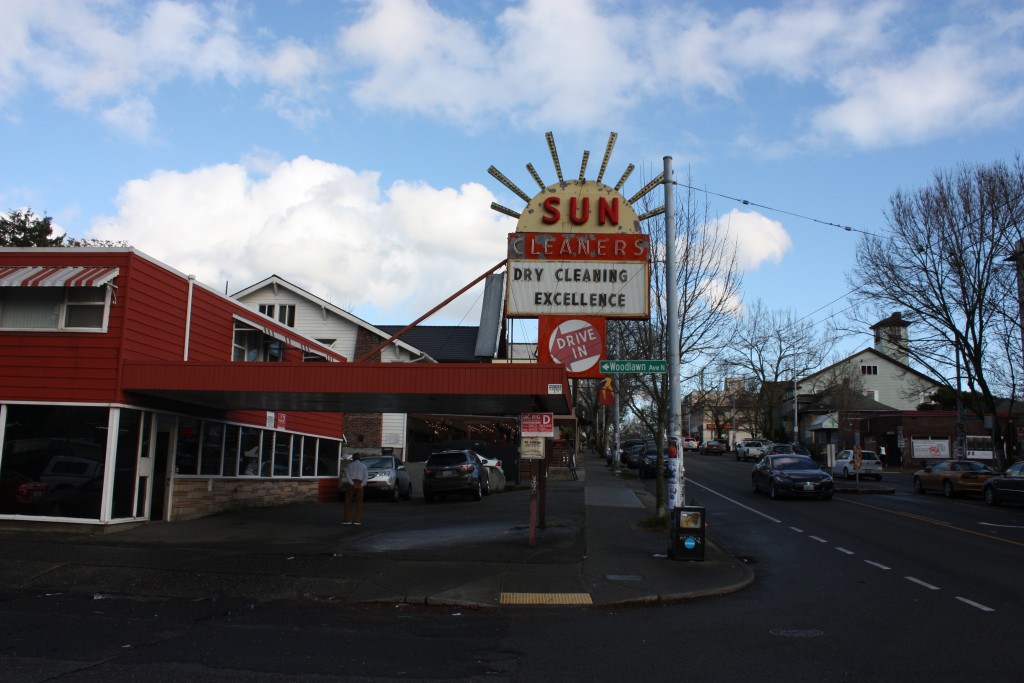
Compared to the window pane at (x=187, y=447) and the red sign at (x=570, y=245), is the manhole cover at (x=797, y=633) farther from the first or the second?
the window pane at (x=187, y=447)

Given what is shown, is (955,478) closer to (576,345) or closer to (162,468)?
(576,345)

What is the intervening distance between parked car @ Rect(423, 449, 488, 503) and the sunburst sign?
381 inches

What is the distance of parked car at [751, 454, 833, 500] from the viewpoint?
2506 cm

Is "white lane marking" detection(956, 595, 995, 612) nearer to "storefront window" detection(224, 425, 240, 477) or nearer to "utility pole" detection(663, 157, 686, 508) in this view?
"utility pole" detection(663, 157, 686, 508)

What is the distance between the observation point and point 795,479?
25.2m

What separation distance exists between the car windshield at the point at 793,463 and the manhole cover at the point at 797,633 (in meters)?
19.1

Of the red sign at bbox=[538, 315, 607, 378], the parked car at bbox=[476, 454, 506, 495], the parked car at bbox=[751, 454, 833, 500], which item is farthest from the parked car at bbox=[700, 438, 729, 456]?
the red sign at bbox=[538, 315, 607, 378]

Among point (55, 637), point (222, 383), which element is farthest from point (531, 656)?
point (222, 383)

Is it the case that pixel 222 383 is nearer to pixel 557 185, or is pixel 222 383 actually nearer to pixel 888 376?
pixel 557 185

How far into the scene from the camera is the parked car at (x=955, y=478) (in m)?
27.0

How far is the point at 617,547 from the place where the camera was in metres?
14.4

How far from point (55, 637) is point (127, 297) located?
8.08 meters

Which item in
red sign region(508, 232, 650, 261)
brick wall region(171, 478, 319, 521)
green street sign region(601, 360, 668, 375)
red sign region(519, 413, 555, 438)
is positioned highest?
red sign region(508, 232, 650, 261)

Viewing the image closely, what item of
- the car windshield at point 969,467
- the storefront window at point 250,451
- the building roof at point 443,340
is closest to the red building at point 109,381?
the storefront window at point 250,451
